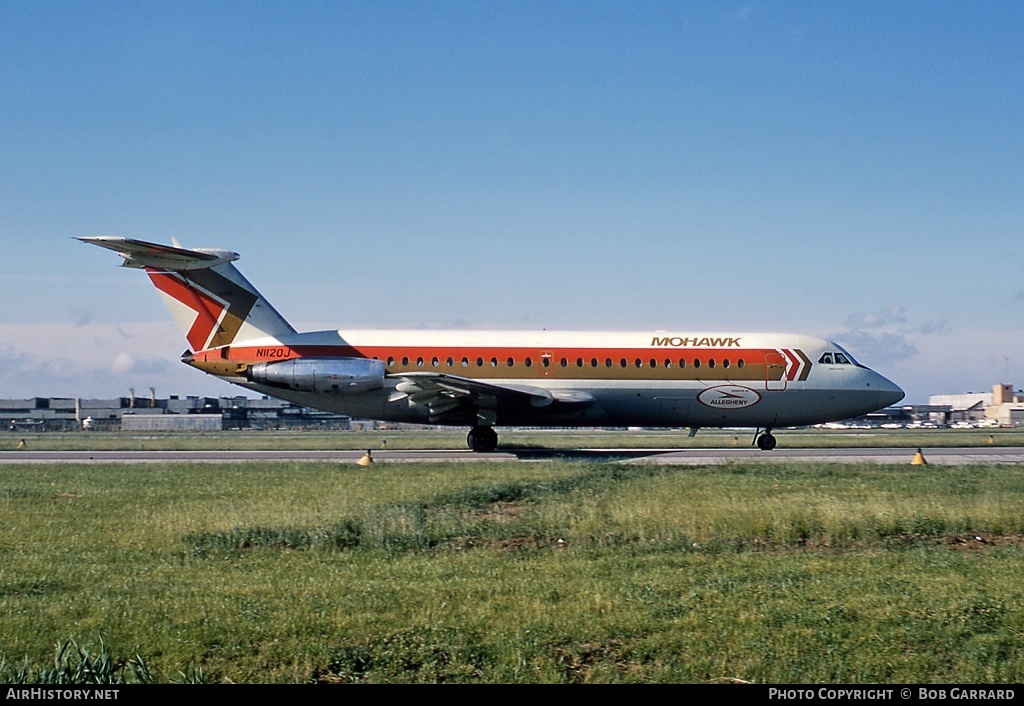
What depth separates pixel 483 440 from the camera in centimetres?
3170

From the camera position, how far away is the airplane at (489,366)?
3041 centimetres

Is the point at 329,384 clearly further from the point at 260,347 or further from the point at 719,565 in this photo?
the point at 719,565

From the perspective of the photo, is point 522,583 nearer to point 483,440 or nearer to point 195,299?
point 483,440

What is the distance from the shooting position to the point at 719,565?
1138 centimetres

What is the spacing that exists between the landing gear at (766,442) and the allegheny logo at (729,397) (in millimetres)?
2299

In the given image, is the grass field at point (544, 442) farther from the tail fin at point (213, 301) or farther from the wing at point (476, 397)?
the tail fin at point (213, 301)

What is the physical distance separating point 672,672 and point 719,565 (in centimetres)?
397

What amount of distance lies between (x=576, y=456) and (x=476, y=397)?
12.4 ft

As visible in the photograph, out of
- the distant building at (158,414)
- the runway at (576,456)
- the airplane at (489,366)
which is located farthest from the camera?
the distant building at (158,414)

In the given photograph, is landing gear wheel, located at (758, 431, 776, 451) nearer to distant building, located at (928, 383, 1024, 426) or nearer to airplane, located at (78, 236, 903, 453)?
airplane, located at (78, 236, 903, 453)

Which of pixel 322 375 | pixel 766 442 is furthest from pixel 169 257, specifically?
pixel 766 442

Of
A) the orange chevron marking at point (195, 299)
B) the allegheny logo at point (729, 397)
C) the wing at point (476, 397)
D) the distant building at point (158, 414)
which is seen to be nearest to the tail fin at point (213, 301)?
the orange chevron marking at point (195, 299)

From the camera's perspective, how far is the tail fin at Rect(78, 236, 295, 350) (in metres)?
30.9
